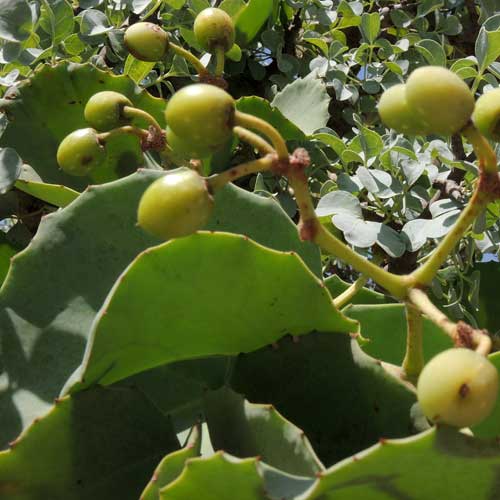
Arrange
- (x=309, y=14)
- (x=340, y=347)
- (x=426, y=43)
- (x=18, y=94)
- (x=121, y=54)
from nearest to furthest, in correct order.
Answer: (x=340, y=347)
(x=18, y=94)
(x=426, y=43)
(x=121, y=54)
(x=309, y=14)

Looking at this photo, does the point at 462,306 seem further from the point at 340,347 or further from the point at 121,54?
the point at 121,54

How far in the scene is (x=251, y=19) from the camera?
4.23ft

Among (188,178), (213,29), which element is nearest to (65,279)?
(188,178)

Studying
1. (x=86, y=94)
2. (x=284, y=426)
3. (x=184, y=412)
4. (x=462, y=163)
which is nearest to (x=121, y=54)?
(x=86, y=94)

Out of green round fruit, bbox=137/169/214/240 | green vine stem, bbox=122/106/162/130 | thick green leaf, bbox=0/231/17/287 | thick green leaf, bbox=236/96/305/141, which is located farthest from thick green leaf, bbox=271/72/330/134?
green round fruit, bbox=137/169/214/240

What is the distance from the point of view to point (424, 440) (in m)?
0.48

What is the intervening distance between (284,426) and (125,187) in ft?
0.92

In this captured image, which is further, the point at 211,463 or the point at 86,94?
the point at 86,94

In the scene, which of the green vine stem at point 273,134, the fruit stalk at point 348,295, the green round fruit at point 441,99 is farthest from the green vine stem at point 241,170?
the fruit stalk at point 348,295

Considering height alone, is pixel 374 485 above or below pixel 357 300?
above

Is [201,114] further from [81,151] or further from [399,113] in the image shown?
[81,151]

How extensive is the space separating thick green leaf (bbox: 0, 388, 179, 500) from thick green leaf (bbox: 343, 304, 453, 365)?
0.21 metres

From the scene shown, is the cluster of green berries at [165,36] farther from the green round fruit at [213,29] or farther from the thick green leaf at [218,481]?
the thick green leaf at [218,481]

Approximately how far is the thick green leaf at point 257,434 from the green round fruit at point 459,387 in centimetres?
11
